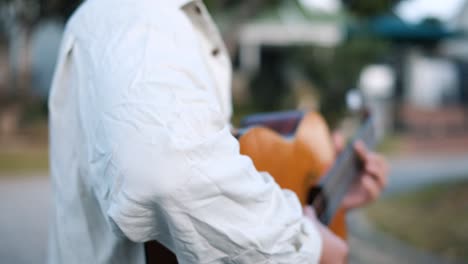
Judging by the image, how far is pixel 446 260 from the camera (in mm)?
4703

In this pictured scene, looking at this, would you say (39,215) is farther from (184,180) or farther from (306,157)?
(184,180)

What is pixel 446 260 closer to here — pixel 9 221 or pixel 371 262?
pixel 371 262

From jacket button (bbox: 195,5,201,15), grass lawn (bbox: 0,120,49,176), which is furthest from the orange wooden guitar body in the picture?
grass lawn (bbox: 0,120,49,176)

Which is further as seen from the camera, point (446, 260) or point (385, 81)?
point (385, 81)

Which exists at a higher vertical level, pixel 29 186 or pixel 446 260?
pixel 446 260

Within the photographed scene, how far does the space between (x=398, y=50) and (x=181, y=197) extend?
22.1 metres

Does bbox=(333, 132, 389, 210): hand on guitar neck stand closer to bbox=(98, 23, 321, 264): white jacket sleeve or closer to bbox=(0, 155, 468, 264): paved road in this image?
bbox=(98, 23, 321, 264): white jacket sleeve

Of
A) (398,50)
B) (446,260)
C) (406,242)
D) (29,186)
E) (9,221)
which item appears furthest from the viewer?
(398,50)

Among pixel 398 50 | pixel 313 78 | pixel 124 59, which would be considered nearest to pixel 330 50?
pixel 313 78

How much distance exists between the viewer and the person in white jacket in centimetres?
83

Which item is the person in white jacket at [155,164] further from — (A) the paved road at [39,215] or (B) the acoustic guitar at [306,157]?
(A) the paved road at [39,215]

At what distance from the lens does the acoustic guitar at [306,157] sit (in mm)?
1606

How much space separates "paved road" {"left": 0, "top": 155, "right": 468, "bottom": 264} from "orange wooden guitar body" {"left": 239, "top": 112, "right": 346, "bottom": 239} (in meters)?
2.93

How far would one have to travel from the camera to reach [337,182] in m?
1.87
